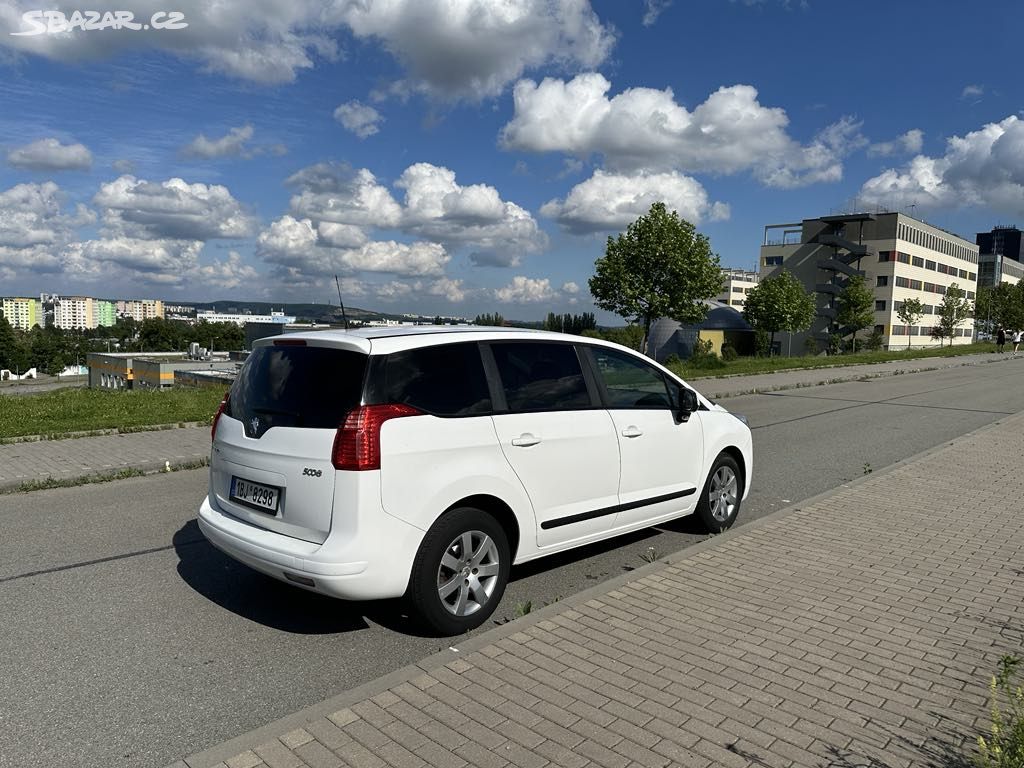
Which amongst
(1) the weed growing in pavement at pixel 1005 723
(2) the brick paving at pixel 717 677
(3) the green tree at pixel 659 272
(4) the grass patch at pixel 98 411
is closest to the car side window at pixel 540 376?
(2) the brick paving at pixel 717 677

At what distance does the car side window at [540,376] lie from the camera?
4633 mm

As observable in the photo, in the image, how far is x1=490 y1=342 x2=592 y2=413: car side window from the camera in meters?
4.63

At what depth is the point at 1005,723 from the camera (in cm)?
309

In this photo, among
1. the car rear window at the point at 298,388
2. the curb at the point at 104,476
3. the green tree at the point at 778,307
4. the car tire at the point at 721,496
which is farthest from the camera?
the green tree at the point at 778,307

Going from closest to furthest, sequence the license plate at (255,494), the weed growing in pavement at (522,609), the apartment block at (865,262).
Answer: the license plate at (255,494), the weed growing in pavement at (522,609), the apartment block at (865,262)

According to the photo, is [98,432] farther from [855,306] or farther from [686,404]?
[855,306]

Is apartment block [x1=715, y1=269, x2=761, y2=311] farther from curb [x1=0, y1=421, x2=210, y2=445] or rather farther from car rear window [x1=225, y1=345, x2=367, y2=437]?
car rear window [x1=225, y1=345, x2=367, y2=437]

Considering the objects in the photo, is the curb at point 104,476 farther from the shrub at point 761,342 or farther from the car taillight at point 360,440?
the shrub at point 761,342

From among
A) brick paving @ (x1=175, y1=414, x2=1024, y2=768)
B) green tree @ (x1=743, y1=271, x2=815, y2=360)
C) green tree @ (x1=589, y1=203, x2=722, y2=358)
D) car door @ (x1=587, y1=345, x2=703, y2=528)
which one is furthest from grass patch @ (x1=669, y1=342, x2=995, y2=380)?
brick paving @ (x1=175, y1=414, x2=1024, y2=768)

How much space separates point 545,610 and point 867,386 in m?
23.2

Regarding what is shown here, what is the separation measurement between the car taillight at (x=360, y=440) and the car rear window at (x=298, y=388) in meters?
0.07

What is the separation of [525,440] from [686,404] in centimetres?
188

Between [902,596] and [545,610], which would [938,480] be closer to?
[902,596]

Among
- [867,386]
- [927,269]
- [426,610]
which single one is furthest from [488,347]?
[927,269]
